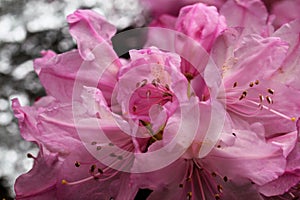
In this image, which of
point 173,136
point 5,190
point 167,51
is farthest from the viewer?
point 5,190

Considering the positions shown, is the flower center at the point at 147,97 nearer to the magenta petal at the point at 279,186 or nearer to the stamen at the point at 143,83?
the stamen at the point at 143,83

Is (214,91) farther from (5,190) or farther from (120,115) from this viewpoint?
(5,190)

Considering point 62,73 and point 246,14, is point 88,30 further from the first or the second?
point 246,14

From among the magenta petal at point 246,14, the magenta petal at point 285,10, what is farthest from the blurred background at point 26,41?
the magenta petal at point 246,14

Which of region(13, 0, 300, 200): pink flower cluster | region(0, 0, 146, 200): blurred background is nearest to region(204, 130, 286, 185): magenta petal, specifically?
region(13, 0, 300, 200): pink flower cluster

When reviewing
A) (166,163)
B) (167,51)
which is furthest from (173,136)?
(167,51)

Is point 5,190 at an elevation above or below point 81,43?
below

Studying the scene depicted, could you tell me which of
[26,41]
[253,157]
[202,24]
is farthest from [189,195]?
[26,41]

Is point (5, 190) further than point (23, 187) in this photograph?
Yes
